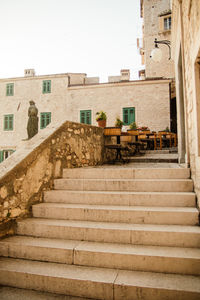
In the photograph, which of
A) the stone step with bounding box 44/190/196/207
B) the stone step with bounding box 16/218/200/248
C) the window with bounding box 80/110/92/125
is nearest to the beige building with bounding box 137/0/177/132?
the window with bounding box 80/110/92/125

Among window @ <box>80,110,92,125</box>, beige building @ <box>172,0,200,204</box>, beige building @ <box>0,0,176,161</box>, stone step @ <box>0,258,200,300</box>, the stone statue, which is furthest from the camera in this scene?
window @ <box>80,110,92,125</box>

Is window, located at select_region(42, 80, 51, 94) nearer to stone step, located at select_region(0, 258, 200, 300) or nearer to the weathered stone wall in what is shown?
the weathered stone wall

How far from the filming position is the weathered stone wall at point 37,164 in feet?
10.2

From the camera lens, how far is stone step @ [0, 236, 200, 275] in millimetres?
2385

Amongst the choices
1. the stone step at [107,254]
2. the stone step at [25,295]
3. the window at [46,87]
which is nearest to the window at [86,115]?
the window at [46,87]

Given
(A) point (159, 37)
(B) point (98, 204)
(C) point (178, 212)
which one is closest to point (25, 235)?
(B) point (98, 204)

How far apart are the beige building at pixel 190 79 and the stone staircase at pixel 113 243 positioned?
1.71 feet

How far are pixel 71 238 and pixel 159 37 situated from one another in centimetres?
2150

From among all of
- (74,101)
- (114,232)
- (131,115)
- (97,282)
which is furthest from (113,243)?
(74,101)

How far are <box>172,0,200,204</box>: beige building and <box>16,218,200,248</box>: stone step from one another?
2.29 ft

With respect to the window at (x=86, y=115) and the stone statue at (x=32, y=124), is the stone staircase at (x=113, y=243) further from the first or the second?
the window at (x=86, y=115)

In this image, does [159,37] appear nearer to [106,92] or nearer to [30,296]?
[106,92]

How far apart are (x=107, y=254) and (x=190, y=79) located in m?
2.74

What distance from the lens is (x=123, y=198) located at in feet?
11.3
